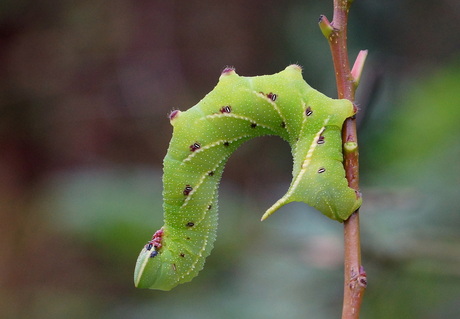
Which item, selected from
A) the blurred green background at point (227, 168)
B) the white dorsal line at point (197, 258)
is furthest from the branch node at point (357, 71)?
the blurred green background at point (227, 168)

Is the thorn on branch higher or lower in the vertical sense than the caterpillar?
higher

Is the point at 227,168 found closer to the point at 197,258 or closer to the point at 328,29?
the point at 197,258

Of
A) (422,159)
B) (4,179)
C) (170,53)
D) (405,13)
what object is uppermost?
(170,53)

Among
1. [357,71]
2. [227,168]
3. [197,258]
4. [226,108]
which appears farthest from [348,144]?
[227,168]

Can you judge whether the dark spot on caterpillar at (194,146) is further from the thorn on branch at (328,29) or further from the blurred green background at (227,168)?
the blurred green background at (227,168)

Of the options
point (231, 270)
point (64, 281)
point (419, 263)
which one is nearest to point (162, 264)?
point (419, 263)

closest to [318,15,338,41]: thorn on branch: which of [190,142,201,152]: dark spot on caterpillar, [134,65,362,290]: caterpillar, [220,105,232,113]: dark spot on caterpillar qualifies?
[134,65,362,290]: caterpillar

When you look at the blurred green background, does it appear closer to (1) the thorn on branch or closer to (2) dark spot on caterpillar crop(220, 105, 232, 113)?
(2) dark spot on caterpillar crop(220, 105, 232, 113)

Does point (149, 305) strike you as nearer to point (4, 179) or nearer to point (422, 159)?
point (422, 159)
